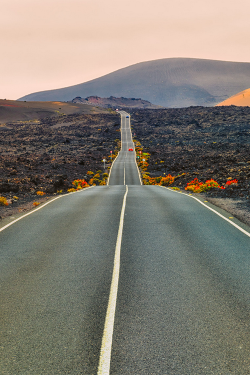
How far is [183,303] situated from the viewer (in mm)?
5430

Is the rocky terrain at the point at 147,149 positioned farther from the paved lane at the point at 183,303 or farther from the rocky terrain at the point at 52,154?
the paved lane at the point at 183,303

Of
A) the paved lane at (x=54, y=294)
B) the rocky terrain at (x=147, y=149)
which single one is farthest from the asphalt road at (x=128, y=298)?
the rocky terrain at (x=147, y=149)

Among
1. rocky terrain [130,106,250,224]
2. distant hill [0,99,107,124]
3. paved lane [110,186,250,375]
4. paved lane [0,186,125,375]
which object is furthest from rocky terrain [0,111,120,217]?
distant hill [0,99,107,124]

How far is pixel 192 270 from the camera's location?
6957 mm

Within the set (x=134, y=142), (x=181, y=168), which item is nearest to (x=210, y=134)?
(x=134, y=142)

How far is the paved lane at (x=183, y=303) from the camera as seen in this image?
3963 mm

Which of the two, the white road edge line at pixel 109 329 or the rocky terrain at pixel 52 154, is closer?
the white road edge line at pixel 109 329

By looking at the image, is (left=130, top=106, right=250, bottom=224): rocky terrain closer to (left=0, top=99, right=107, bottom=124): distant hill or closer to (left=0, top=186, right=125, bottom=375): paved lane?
(left=0, top=186, right=125, bottom=375): paved lane

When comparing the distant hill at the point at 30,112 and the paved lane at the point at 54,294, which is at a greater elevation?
the distant hill at the point at 30,112

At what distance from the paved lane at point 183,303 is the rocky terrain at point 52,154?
353 inches

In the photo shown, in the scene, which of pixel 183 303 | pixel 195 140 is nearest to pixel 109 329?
pixel 183 303

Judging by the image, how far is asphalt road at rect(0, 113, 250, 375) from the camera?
13.1 ft

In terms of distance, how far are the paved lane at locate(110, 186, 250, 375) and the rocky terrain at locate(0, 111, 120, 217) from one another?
29.4ft

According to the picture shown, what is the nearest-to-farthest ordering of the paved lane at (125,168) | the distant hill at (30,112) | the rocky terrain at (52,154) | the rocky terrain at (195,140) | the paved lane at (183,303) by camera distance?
the paved lane at (183,303) → the rocky terrain at (52,154) → the rocky terrain at (195,140) → the paved lane at (125,168) → the distant hill at (30,112)
